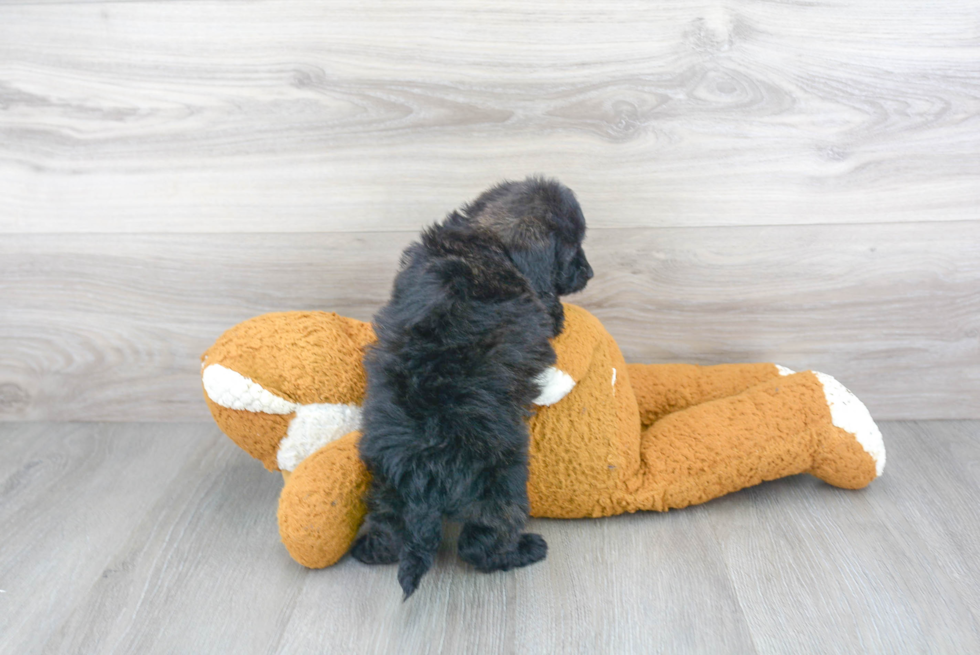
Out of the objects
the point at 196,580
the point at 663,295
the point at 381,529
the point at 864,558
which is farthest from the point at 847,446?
the point at 196,580

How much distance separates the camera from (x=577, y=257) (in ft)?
2.86

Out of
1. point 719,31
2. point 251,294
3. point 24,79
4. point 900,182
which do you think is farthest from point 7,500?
point 900,182

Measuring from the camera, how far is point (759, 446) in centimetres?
97

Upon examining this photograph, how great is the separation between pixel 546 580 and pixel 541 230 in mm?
411

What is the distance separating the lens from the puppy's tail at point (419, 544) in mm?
793

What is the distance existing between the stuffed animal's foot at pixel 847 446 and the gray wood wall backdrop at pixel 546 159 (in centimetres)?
22

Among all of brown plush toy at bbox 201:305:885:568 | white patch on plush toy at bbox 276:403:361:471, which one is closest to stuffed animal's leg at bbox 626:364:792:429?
brown plush toy at bbox 201:305:885:568

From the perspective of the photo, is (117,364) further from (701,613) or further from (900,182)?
(900,182)

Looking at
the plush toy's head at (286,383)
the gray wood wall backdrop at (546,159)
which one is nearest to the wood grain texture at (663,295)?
the gray wood wall backdrop at (546,159)

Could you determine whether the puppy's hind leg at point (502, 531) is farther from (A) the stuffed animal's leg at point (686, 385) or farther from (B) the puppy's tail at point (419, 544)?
(A) the stuffed animal's leg at point (686, 385)

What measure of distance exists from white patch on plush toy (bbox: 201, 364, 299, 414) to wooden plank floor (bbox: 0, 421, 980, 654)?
192 mm

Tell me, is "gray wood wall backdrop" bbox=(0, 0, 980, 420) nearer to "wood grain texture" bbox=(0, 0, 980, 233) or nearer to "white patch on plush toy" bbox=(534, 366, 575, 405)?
"wood grain texture" bbox=(0, 0, 980, 233)

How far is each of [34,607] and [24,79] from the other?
793 mm

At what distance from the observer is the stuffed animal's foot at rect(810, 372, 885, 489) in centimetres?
98
